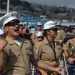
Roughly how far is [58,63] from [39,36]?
688 centimetres

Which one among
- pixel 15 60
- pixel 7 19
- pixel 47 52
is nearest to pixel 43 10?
pixel 47 52

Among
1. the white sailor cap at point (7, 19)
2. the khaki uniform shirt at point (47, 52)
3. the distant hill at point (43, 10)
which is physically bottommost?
the distant hill at point (43, 10)

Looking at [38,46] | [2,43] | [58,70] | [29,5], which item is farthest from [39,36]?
[29,5]

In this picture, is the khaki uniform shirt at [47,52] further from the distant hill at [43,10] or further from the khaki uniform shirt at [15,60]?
the distant hill at [43,10]

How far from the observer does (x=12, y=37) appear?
15.7 ft

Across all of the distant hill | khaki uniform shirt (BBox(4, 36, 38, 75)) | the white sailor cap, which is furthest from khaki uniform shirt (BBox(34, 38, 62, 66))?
the distant hill

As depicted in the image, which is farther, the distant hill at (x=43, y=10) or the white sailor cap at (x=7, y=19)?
the distant hill at (x=43, y=10)

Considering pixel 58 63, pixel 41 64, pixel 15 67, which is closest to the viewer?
pixel 15 67

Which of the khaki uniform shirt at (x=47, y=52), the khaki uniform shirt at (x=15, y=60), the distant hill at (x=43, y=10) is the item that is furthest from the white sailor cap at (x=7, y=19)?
the distant hill at (x=43, y=10)

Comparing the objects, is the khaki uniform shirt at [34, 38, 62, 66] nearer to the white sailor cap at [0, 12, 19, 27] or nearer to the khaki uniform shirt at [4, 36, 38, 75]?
the khaki uniform shirt at [4, 36, 38, 75]

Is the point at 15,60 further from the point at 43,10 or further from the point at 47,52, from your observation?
the point at 43,10

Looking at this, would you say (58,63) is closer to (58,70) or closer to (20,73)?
(58,70)

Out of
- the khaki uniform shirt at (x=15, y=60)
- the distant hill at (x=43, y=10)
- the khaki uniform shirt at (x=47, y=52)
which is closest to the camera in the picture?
the khaki uniform shirt at (x=15, y=60)

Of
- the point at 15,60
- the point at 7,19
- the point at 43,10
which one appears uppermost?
the point at 7,19
